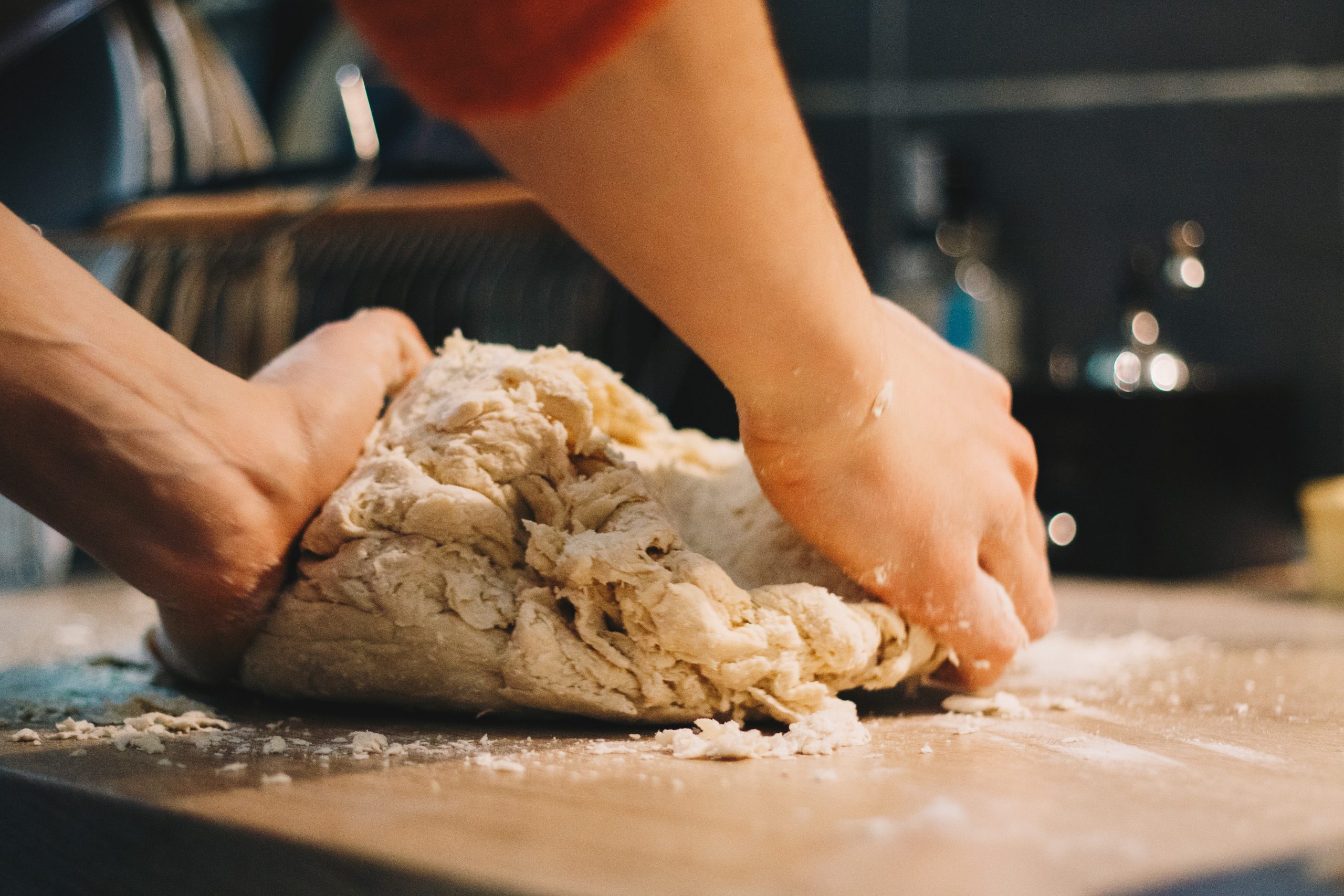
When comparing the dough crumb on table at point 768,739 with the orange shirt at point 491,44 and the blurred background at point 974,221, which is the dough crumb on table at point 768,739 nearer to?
the orange shirt at point 491,44

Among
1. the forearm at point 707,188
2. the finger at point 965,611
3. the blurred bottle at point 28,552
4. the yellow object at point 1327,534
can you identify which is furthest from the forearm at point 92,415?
the yellow object at point 1327,534

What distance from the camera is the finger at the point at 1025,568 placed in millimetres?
614

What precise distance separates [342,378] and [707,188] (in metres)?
0.32

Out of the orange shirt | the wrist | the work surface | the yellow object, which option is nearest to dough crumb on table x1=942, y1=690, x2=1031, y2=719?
the work surface

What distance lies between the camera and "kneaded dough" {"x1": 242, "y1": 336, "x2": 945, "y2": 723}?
533 millimetres

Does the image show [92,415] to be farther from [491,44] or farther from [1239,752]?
[1239,752]

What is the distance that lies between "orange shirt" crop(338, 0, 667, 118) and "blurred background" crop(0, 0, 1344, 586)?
845 mm

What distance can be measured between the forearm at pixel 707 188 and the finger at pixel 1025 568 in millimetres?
187

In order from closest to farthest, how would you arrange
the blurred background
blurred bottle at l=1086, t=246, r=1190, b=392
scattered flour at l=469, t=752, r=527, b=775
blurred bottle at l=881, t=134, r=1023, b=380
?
scattered flour at l=469, t=752, r=527, b=775 → the blurred background → blurred bottle at l=1086, t=246, r=1190, b=392 → blurred bottle at l=881, t=134, r=1023, b=380

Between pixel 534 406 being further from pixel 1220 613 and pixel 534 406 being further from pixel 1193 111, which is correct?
pixel 1193 111

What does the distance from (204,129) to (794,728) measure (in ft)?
4.44

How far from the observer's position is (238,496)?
0.55 m

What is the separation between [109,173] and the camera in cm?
145

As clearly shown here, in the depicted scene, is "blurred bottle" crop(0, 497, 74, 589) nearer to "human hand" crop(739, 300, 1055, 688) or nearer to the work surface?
the work surface
